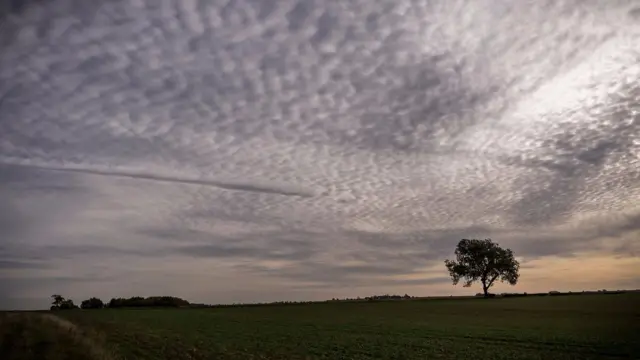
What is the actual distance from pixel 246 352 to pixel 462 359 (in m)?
14.4

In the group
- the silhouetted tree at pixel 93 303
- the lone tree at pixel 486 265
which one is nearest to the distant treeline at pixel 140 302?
the silhouetted tree at pixel 93 303

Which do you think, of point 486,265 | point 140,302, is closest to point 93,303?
point 140,302

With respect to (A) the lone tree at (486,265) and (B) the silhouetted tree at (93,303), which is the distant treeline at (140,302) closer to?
(B) the silhouetted tree at (93,303)

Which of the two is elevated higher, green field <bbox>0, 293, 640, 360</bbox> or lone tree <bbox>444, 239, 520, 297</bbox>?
lone tree <bbox>444, 239, 520, 297</bbox>

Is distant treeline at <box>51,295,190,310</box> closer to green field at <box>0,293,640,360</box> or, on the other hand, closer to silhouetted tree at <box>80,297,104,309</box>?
silhouetted tree at <box>80,297,104,309</box>

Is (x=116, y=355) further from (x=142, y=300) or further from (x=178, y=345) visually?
(x=142, y=300)

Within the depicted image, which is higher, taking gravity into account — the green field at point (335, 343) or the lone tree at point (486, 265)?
the lone tree at point (486, 265)

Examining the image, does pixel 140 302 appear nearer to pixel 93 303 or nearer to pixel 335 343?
pixel 93 303

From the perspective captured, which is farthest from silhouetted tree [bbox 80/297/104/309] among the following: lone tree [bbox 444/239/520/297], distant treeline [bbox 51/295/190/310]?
lone tree [bbox 444/239/520/297]

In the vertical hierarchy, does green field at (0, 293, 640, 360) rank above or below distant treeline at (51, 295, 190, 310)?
below

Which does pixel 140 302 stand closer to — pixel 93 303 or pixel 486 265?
pixel 93 303

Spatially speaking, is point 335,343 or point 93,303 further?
point 93,303

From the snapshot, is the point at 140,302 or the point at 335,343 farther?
the point at 140,302

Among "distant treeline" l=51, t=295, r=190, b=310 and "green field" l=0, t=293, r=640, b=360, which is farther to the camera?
Result: "distant treeline" l=51, t=295, r=190, b=310
